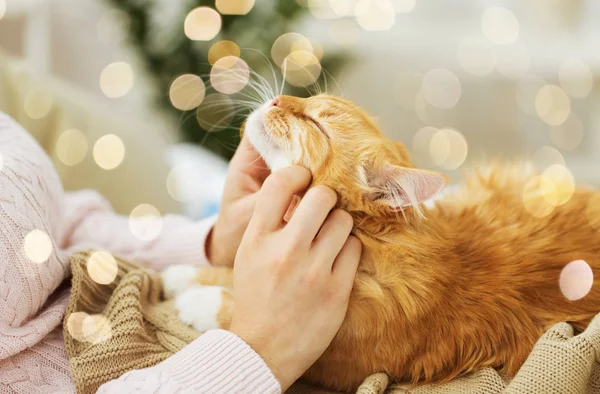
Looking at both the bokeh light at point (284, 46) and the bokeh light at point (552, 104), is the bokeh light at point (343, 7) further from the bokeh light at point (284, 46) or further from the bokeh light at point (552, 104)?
the bokeh light at point (552, 104)

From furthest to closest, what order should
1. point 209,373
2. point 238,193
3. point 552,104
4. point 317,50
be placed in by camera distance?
point 552,104 < point 317,50 < point 238,193 < point 209,373

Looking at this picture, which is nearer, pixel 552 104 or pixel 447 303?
pixel 447 303

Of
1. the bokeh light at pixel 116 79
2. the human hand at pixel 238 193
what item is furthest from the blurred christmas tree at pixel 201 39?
the human hand at pixel 238 193

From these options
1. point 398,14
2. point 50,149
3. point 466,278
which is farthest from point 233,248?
point 398,14

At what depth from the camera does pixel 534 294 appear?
913mm

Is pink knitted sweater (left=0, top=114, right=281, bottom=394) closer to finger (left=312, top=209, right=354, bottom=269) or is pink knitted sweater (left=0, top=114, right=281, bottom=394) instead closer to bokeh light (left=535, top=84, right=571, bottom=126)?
finger (left=312, top=209, right=354, bottom=269)

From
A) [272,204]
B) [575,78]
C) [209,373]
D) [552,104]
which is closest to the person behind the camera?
[209,373]

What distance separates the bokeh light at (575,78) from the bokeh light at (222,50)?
2.20 meters

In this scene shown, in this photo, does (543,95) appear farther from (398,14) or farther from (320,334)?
(320,334)

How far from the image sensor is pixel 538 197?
1115 mm

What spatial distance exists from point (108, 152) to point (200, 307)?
96 centimetres

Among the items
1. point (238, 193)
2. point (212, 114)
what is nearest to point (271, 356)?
point (238, 193)

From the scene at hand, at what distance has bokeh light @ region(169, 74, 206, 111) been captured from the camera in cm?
282

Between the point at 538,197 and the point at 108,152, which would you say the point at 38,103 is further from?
the point at 538,197
